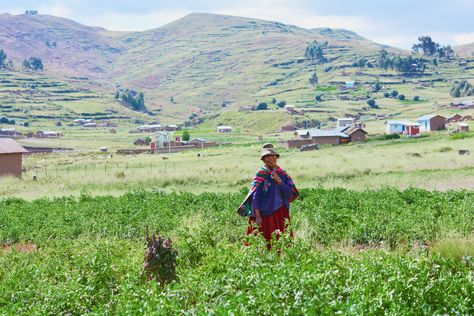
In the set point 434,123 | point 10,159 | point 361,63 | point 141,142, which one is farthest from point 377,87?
point 10,159

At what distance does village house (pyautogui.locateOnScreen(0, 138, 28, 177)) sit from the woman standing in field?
1182 inches

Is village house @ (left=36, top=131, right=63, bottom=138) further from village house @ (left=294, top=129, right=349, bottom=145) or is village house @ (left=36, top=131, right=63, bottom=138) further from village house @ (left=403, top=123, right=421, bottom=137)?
village house @ (left=403, top=123, right=421, bottom=137)

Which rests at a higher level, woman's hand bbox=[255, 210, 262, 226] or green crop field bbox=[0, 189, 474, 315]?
woman's hand bbox=[255, 210, 262, 226]

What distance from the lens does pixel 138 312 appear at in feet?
16.4

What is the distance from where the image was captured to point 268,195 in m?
8.88

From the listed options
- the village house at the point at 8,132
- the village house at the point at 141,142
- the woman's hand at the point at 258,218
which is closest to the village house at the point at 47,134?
the village house at the point at 8,132

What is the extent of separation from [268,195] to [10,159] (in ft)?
101

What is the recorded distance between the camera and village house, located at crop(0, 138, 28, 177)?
1405 inches

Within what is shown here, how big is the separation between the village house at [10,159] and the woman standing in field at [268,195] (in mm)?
30022

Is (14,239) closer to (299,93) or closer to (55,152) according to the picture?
(55,152)

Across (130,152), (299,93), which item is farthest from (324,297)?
(299,93)

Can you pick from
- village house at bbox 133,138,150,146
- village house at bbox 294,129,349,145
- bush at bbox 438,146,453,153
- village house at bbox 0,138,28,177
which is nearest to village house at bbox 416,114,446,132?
village house at bbox 294,129,349,145

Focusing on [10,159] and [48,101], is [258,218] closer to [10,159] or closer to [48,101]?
[10,159]

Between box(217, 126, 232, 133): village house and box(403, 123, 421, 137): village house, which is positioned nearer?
box(403, 123, 421, 137): village house
